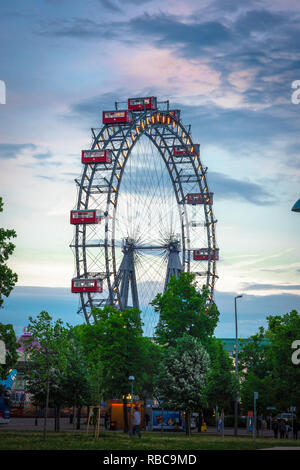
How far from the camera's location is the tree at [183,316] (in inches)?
2761

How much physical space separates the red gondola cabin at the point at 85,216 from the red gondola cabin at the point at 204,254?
1026 inches

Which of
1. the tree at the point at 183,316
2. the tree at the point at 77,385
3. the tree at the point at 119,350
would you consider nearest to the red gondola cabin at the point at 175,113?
the tree at the point at 183,316

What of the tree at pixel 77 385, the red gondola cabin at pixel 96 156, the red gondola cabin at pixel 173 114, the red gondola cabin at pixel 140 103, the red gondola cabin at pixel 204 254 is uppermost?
the red gondola cabin at pixel 173 114

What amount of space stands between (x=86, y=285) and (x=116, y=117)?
68.3 feet

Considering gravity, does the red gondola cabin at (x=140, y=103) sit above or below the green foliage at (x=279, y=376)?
above

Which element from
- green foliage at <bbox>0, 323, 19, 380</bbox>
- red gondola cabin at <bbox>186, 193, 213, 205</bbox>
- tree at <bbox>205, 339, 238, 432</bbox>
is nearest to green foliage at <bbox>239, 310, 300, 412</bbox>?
tree at <bbox>205, 339, 238, 432</bbox>

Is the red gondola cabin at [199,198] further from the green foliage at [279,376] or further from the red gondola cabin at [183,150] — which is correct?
the green foliage at [279,376]

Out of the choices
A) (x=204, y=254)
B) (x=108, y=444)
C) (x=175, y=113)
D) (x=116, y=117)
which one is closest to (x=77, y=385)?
(x=108, y=444)

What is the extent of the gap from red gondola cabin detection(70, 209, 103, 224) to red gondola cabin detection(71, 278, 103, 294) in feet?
22.7

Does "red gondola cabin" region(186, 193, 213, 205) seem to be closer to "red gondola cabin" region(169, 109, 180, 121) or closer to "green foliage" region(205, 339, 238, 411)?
"red gondola cabin" region(169, 109, 180, 121)

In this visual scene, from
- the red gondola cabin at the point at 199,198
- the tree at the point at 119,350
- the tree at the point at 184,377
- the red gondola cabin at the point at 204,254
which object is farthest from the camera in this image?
the red gondola cabin at the point at 199,198

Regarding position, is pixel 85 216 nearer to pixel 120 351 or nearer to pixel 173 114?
pixel 173 114
